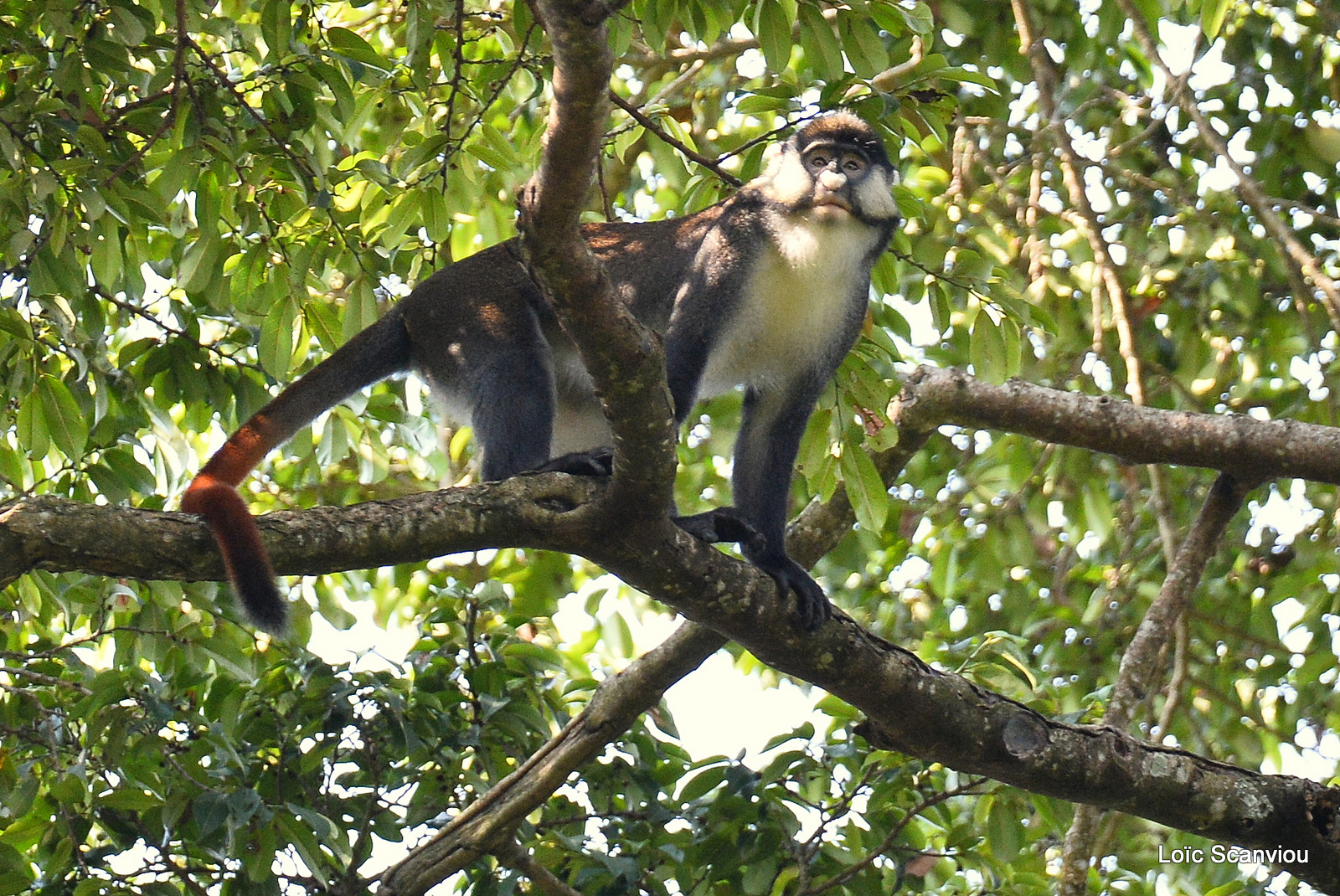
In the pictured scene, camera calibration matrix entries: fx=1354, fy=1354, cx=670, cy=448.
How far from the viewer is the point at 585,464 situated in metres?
3.38

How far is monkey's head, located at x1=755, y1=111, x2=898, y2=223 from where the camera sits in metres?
3.98

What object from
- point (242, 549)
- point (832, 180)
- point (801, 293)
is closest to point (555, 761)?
point (242, 549)

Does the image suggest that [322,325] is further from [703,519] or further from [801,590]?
[801,590]

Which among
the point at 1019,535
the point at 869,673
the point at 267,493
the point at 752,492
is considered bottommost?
the point at 869,673

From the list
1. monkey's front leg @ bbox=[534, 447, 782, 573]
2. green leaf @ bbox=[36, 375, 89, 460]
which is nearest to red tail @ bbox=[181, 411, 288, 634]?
green leaf @ bbox=[36, 375, 89, 460]

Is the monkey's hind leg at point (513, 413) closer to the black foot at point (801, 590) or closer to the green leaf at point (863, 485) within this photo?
the black foot at point (801, 590)

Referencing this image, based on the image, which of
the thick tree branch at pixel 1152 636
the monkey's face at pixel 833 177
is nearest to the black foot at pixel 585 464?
the monkey's face at pixel 833 177

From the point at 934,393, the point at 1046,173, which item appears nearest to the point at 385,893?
the point at 934,393

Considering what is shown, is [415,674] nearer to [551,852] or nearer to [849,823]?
[551,852]

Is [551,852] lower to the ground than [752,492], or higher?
lower

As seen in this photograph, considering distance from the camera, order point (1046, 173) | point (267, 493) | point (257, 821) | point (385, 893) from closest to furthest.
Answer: point (257, 821) < point (385, 893) < point (267, 493) < point (1046, 173)

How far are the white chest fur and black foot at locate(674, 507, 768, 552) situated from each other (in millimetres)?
469

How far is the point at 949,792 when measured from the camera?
3635 millimetres

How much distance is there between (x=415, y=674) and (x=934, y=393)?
5.85 feet
